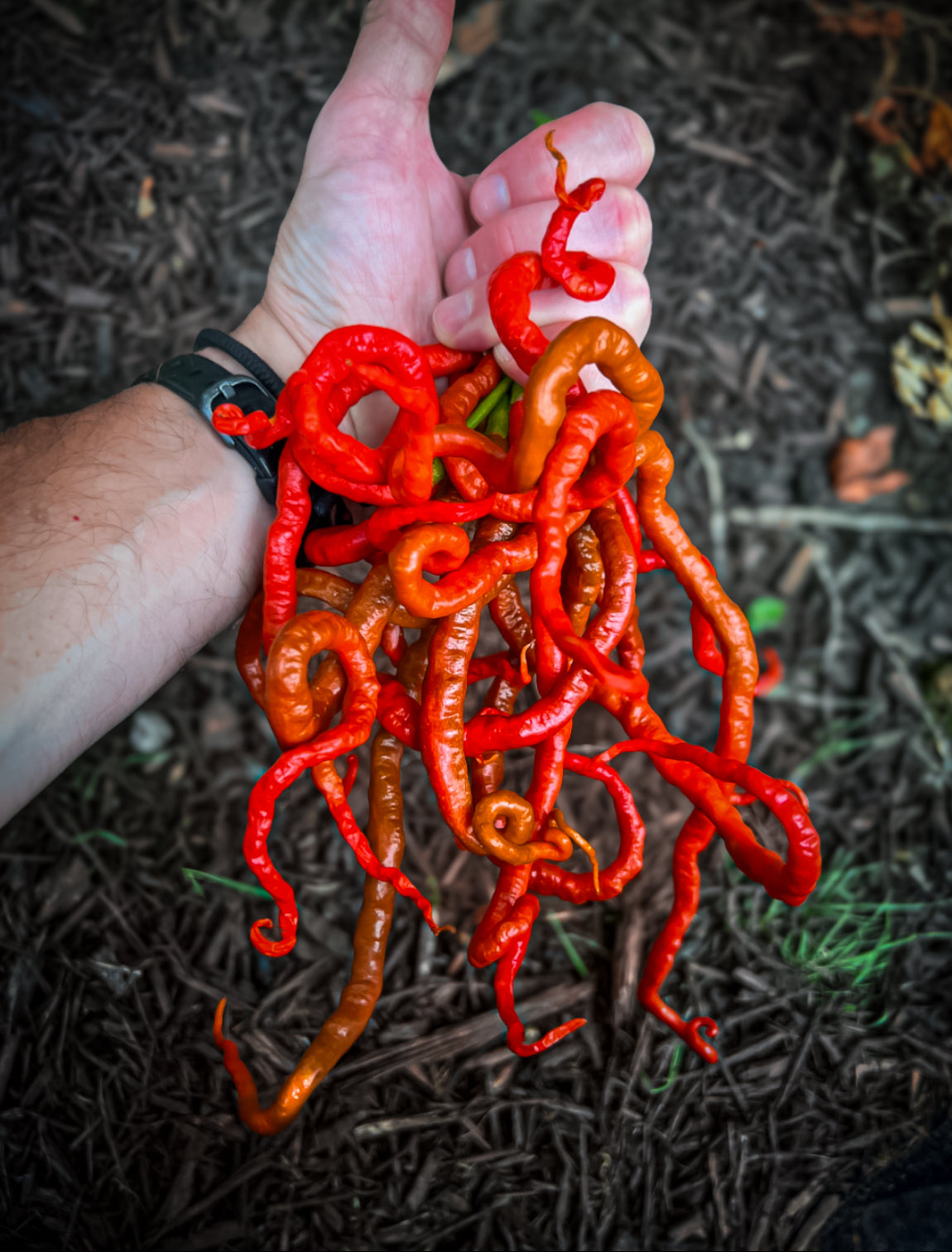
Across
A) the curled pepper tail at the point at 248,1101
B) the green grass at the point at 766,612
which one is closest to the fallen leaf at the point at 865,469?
the green grass at the point at 766,612

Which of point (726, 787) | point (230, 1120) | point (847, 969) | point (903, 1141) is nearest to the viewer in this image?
point (726, 787)

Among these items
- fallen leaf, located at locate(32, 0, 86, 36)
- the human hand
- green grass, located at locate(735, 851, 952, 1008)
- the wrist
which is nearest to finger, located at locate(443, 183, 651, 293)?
the human hand

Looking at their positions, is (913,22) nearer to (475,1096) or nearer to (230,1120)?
(475,1096)

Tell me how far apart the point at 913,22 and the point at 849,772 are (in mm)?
2682

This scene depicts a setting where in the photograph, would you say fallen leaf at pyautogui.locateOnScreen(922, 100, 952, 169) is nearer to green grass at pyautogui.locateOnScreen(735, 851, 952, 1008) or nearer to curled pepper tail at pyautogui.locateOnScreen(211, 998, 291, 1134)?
green grass at pyautogui.locateOnScreen(735, 851, 952, 1008)

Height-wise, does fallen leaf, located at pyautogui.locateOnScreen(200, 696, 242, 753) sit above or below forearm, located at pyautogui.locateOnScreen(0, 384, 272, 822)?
below

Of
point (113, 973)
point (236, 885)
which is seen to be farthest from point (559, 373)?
point (113, 973)

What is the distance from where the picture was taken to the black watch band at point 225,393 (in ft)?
5.81

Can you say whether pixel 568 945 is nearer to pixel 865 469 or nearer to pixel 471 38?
pixel 865 469

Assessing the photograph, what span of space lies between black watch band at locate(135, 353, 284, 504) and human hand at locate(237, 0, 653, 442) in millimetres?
233

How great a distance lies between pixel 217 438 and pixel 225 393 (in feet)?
0.33

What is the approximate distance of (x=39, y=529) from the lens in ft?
5.23

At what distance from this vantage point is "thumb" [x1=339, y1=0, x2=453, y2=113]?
181cm

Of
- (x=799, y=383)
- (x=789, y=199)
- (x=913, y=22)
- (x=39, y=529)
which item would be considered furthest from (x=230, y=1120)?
(x=913, y=22)
